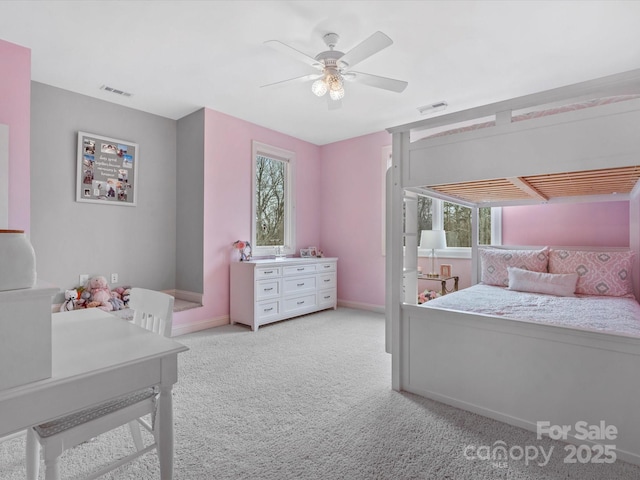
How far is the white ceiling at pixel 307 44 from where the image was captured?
2248mm

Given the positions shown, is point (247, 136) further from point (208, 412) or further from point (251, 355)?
point (208, 412)

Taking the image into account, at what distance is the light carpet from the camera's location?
60.7 inches

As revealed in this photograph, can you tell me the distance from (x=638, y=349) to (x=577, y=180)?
4.37 ft

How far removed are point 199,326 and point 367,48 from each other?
337 cm

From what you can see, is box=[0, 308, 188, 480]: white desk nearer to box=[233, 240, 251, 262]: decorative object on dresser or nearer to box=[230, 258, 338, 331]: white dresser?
box=[230, 258, 338, 331]: white dresser

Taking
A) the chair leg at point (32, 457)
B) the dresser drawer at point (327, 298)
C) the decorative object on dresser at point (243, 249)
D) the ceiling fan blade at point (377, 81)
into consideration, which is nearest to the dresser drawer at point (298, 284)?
the dresser drawer at point (327, 298)

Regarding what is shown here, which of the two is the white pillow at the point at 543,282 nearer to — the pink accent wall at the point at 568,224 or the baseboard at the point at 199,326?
the pink accent wall at the point at 568,224

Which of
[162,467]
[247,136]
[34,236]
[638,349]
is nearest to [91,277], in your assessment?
[34,236]

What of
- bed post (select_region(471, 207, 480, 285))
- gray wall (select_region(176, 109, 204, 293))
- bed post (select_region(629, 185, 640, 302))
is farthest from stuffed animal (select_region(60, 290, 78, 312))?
bed post (select_region(629, 185, 640, 302))

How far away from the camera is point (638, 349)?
1562 mm

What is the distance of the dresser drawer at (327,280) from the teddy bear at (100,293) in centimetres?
255

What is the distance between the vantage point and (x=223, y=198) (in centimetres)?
420

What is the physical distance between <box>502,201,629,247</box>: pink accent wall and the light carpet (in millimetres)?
2441

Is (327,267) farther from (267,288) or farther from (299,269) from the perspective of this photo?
(267,288)
